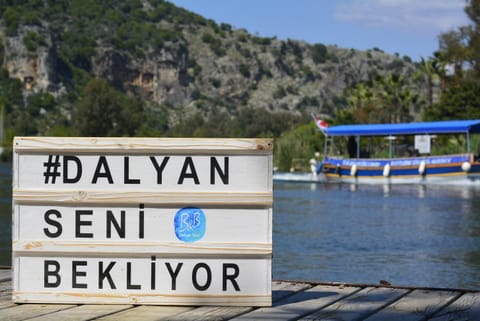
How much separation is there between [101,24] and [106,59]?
23.7 ft

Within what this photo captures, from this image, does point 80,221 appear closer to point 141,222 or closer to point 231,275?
point 141,222

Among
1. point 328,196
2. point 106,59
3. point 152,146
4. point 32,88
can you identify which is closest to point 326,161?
point 328,196

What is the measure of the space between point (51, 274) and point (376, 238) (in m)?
16.7

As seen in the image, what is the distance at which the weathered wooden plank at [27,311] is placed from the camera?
579 centimetres

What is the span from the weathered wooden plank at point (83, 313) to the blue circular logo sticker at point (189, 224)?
540 mm

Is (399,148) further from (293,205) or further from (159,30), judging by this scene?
(159,30)

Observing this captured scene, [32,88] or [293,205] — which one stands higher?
[32,88]

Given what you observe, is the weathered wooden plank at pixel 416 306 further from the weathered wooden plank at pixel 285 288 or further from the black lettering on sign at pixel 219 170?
the black lettering on sign at pixel 219 170

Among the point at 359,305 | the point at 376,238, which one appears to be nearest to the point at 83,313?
the point at 359,305

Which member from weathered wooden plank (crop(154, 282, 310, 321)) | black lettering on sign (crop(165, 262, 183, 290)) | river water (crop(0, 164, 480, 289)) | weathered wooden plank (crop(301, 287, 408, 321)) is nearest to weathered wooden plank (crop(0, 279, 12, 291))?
black lettering on sign (crop(165, 262, 183, 290))

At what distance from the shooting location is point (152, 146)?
633 centimetres

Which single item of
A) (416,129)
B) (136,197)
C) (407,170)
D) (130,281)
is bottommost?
(407,170)

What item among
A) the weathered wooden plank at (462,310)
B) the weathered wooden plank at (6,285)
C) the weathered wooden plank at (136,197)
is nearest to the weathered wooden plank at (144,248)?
the weathered wooden plank at (136,197)

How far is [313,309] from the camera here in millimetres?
6129
